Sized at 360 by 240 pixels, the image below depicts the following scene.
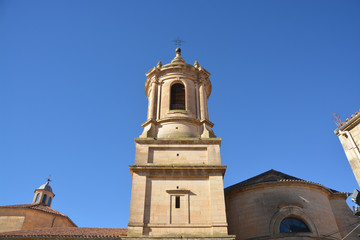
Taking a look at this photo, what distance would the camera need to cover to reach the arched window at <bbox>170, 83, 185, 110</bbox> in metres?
19.9

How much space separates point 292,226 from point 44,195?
90.6 ft

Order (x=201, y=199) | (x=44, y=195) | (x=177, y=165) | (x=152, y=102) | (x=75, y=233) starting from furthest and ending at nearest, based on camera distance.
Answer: (x=44, y=195), (x=152, y=102), (x=75, y=233), (x=177, y=165), (x=201, y=199)

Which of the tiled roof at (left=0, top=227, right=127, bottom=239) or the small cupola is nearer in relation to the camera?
the tiled roof at (left=0, top=227, right=127, bottom=239)

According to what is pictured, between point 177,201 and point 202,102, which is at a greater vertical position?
point 202,102

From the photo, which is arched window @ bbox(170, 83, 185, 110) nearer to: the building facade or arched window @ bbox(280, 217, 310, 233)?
arched window @ bbox(280, 217, 310, 233)

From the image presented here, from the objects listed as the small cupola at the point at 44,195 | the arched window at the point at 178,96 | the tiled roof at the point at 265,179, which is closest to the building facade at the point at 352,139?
the tiled roof at the point at 265,179

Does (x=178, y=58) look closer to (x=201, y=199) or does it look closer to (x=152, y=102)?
(x=152, y=102)

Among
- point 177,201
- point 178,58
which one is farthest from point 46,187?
point 177,201

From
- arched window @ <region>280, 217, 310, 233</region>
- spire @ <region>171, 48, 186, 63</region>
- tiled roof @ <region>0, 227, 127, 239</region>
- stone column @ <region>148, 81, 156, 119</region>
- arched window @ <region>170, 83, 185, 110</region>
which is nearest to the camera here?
arched window @ <region>280, 217, 310, 233</region>

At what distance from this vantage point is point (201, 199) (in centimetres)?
1446

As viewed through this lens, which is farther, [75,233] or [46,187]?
[46,187]

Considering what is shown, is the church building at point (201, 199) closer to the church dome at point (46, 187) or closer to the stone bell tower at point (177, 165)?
the stone bell tower at point (177, 165)

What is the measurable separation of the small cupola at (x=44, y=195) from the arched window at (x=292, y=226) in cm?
2681

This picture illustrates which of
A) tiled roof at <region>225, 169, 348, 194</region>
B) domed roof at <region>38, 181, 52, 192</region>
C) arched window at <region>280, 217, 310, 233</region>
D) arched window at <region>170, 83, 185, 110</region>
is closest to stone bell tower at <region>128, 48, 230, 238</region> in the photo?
arched window at <region>170, 83, 185, 110</region>
